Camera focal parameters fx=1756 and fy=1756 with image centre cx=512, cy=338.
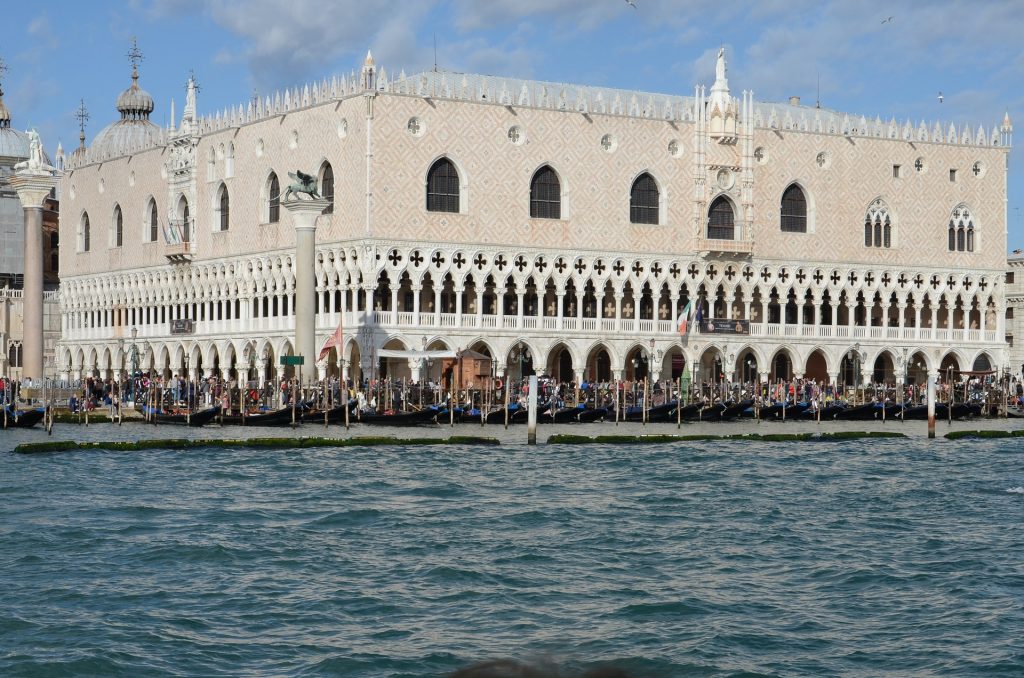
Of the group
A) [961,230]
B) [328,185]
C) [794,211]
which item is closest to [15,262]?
[328,185]

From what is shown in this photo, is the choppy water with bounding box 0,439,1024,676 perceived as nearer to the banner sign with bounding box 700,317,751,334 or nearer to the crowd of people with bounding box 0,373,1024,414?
the crowd of people with bounding box 0,373,1024,414

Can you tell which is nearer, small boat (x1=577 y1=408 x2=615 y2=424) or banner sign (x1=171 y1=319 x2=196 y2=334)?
small boat (x1=577 y1=408 x2=615 y2=424)

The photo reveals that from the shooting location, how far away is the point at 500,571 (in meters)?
16.9

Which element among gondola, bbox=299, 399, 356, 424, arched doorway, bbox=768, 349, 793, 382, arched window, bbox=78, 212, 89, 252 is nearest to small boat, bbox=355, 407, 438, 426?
gondola, bbox=299, 399, 356, 424

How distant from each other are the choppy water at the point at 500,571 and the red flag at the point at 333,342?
1792cm

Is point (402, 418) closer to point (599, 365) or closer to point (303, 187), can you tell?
point (303, 187)

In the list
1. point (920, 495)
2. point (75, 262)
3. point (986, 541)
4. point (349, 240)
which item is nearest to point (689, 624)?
point (986, 541)

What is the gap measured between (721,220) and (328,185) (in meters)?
12.4

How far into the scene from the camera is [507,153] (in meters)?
50.8

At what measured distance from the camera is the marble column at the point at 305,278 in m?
45.9

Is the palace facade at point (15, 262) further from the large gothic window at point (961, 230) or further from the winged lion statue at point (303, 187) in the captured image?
the large gothic window at point (961, 230)

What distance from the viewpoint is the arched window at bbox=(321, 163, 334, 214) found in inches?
1999

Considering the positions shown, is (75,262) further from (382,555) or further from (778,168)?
(382,555)

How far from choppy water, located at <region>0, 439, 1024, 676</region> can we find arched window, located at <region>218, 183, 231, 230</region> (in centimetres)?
2898
